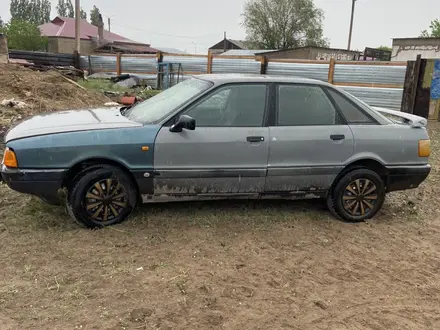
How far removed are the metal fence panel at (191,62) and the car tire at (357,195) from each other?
14.8 m

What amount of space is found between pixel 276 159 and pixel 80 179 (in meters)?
1.98

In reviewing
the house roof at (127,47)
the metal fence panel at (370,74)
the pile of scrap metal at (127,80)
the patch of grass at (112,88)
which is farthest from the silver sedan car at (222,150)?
the house roof at (127,47)

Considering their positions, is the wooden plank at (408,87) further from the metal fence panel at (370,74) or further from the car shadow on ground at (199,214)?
the car shadow on ground at (199,214)

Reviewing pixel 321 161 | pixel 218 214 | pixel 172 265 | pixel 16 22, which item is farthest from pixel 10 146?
pixel 16 22

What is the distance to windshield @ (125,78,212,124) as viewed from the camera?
13.9 feet

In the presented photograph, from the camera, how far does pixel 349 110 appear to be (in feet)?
15.1

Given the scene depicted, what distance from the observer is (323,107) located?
4.56m

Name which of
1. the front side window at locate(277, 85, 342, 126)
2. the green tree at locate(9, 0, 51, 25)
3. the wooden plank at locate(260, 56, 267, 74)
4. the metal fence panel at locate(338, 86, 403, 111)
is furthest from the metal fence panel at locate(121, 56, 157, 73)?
the green tree at locate(9, 0, 51, 25)

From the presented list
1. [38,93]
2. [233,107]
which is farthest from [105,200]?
[38,93]

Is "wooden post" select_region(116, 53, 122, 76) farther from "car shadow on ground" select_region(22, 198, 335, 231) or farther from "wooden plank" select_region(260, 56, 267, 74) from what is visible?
"car shadow on ground" select_region(22, 198, 335, 231)

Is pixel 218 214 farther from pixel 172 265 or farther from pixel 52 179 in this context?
pixel 52 179

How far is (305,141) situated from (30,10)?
105291mm

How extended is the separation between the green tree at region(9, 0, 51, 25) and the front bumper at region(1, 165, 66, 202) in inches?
3999

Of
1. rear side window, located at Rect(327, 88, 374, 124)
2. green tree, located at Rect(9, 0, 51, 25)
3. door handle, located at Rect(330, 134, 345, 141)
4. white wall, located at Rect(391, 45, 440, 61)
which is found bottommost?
door handle, located at Rect(330, 134, 345, 141)
